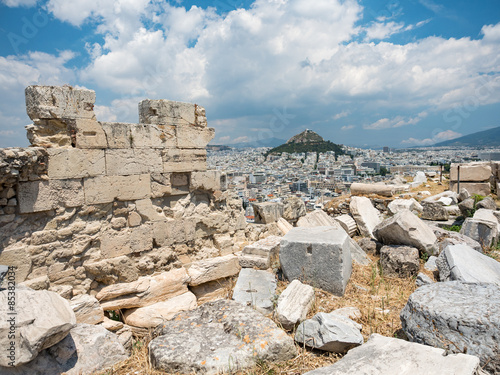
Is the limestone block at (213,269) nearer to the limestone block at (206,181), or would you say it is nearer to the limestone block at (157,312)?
the limestone block at (157,312)

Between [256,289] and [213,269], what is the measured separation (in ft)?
3.12

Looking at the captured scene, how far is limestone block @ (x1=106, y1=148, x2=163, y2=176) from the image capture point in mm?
4243

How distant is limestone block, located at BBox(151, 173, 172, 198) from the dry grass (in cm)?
200

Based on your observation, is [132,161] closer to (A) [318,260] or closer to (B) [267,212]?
Answer: (A) [318,260]

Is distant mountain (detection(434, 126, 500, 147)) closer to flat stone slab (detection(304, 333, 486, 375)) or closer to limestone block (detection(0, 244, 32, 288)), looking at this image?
flat stone slab (detection(304, 333, 486, 375))

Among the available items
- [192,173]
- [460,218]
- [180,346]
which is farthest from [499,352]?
[460,218]

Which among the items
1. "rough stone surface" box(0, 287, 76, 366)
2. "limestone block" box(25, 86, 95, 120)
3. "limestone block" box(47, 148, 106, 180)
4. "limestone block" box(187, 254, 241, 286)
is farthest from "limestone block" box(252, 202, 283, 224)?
"rough stone surface" box(0, 287, 76, 366)

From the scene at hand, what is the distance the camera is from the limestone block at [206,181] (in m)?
5.08

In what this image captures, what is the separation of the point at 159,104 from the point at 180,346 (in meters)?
3.40

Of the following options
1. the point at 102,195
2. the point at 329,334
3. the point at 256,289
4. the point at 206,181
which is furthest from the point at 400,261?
the point at 102,195

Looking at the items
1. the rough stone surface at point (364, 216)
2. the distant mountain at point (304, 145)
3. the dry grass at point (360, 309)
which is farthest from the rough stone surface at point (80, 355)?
the distant mountain at point (304, 145)

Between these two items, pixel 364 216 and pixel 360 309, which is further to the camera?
pixel 364 216

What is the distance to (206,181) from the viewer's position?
524 cm

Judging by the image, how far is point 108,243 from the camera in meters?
4.27
